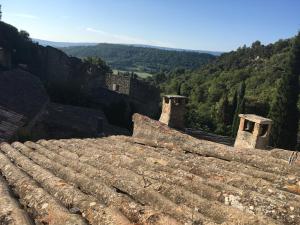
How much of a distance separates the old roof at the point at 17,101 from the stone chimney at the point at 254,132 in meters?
7.55

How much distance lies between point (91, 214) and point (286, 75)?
26601 mm

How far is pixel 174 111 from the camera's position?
440 inches

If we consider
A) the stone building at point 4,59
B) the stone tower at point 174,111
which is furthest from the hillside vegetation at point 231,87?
the stone tower at point 174,111

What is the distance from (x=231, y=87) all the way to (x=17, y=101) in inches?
1971

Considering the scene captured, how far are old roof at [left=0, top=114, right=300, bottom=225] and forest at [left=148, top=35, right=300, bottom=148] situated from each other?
2207cm

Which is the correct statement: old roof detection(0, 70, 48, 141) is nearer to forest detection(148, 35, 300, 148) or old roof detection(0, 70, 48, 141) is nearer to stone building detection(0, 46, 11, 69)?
stone building detection(0, 46, 11, 69)

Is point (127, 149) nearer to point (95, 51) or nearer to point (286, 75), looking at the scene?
point (286, 75)

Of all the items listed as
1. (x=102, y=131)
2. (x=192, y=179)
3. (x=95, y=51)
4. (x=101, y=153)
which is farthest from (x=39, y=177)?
(x=95, y=51)

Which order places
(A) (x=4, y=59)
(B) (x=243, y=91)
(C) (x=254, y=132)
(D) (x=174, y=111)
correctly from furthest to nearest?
1. (B) (x=243, y=91)
2. (A) (x=4, y=59)
3. (D) (x=174, y=111)
4. (C) (x=254, y=132)

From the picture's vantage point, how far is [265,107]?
44.9 m

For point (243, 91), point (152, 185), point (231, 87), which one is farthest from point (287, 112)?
point (231, 87)

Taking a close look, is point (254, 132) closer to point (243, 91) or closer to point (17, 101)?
point (17, 101)

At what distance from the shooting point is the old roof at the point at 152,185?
126 inches

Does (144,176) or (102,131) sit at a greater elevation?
(144,176)
